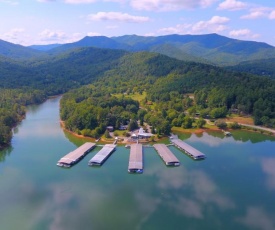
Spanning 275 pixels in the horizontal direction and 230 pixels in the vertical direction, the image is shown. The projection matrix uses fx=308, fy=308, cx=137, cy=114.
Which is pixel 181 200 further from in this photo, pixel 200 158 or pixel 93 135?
pixel 93 135

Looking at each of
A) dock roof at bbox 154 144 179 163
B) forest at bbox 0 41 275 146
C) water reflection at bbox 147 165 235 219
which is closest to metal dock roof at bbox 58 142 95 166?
forest at bbox 0 41 275 146

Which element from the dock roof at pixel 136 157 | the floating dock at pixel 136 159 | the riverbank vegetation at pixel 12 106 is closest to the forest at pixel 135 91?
the riverbank vegetation at pixel 12 106

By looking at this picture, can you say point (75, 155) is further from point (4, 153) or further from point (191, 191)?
point (191, 191)

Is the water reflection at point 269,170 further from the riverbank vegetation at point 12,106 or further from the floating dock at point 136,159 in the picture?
the riverbank vegetation at point 12,106

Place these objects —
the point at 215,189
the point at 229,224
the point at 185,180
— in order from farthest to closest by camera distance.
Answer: the point at 185,180 → the point at 215,189 → the point at 229,224

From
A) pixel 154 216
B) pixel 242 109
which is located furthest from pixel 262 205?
pixel 242 109

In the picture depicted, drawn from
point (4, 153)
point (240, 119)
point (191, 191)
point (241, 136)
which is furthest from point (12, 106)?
point (191, 191)

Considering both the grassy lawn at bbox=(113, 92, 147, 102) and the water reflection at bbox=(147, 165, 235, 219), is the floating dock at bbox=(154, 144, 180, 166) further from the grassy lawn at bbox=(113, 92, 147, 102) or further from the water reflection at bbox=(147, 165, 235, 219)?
the grassy lawn at bbox=(113, 92, 147, 102)
